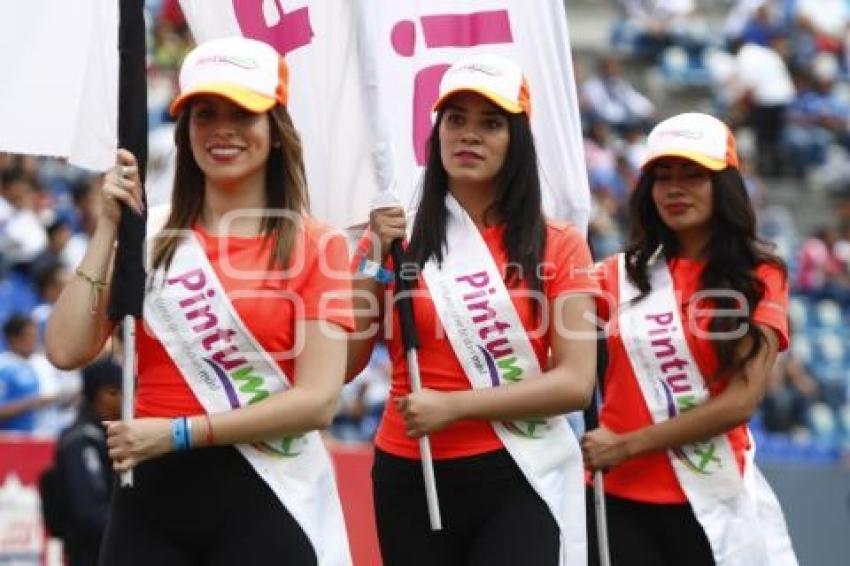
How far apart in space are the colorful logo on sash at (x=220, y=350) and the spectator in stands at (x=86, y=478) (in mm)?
3343

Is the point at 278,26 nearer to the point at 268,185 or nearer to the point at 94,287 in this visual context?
the point at 268,185

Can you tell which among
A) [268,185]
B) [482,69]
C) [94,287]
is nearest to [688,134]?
[482,69]

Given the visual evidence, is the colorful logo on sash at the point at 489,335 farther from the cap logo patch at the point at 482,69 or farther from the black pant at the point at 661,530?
the black pant at the point at 661,530

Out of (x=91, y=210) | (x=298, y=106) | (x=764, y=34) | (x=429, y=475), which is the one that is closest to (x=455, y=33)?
(x=298, y=106)

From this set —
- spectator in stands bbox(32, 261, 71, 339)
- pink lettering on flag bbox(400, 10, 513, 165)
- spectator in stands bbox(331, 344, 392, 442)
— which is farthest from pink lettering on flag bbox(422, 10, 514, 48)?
spectator in stands bbox(331, 344, 392, 442)

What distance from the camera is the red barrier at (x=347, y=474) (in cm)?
1045

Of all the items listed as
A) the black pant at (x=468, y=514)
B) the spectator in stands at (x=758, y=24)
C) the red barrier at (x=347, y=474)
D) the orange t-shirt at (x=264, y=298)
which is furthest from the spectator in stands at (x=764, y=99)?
the orange t-shirt at (x=264, y=298)

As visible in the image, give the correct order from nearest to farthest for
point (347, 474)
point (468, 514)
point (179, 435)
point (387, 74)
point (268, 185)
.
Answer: point (179, 435) → point (268, 185) → point (468, 514) → point (387, 74) → point (347, 474)

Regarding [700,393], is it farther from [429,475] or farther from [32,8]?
[32,8]

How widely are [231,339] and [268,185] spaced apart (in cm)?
43

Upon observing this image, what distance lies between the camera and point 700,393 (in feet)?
22.4

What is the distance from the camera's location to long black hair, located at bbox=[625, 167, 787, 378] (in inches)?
268

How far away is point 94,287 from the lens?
17.5 ft

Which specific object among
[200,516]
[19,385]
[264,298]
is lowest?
[200,516]
